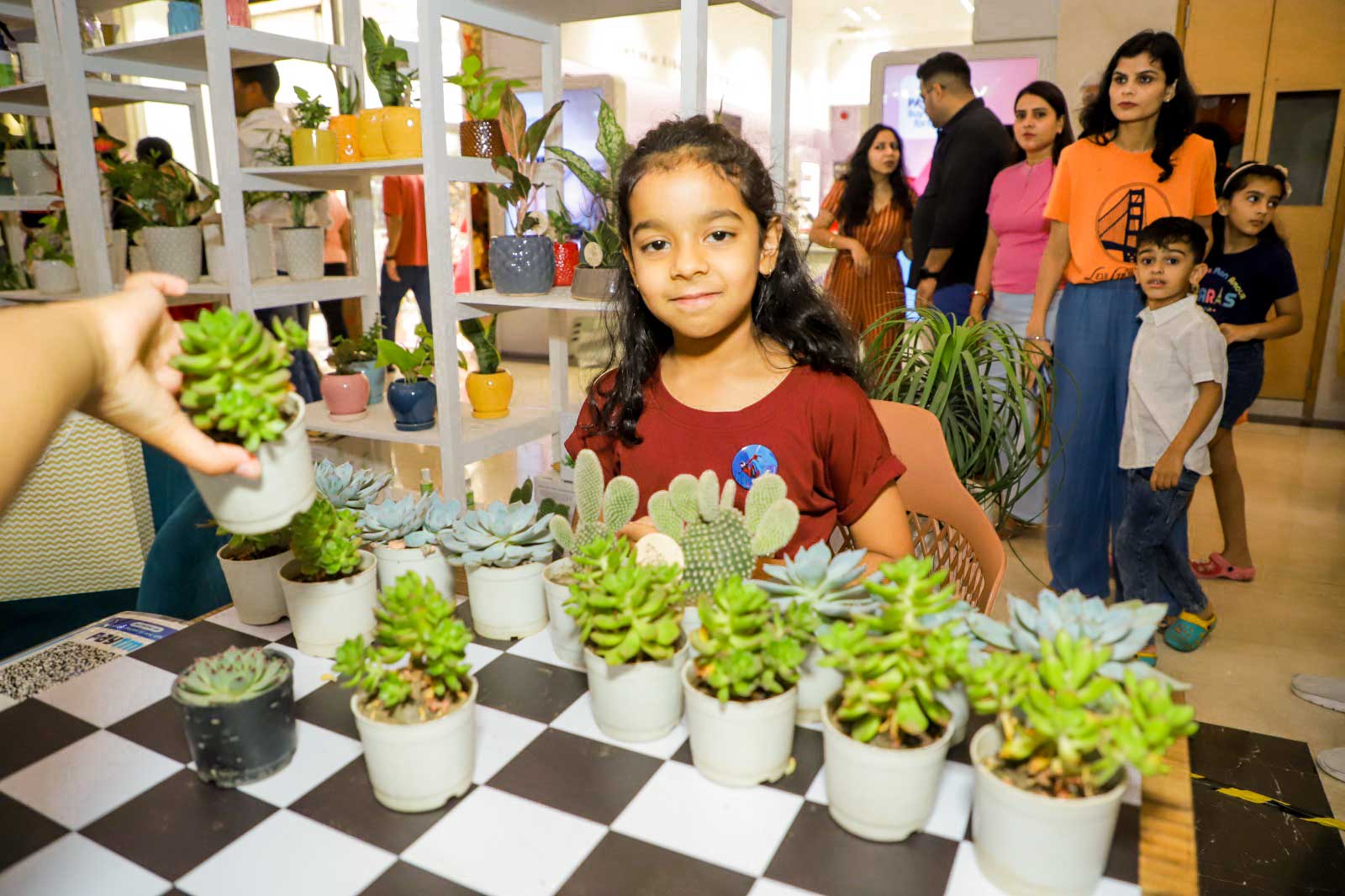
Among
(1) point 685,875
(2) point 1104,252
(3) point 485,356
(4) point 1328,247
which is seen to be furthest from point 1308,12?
(1) point 685,875

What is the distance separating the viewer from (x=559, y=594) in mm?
922

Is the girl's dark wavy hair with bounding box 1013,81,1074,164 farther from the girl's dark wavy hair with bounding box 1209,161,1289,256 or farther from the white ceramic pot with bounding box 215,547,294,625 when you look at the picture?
the white ceramic pot with bounding box 215,547,294,625

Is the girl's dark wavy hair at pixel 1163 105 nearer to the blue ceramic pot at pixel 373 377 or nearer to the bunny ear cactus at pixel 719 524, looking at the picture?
the bunny ear cactus at pixel 719 524

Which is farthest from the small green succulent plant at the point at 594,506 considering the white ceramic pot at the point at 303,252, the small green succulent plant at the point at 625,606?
the white ceramic pot at the point at 303,252

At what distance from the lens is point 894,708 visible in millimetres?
666

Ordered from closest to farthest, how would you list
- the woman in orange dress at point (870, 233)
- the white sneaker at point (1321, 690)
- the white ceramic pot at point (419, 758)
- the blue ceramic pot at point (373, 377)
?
the white ceramic pot at point (419, 758) → the white sneaker at point (1321, 690) → the blue ceramic pot at point (373, 377) → the woman in orange dress at point (870, 233)

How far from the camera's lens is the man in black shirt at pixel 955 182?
9.95 ft

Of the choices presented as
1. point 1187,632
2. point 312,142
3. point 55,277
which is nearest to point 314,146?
point 312,142

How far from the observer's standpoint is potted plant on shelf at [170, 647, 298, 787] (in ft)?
2.41

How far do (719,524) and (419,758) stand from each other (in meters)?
0.33

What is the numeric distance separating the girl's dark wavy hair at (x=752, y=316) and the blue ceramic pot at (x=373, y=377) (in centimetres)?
128

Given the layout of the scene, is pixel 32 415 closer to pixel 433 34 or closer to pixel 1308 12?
pixel 433 34

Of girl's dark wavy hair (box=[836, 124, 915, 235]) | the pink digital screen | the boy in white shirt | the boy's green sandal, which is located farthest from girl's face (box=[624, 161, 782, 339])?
the pink digital screen

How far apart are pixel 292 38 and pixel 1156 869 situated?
2.66 meters
